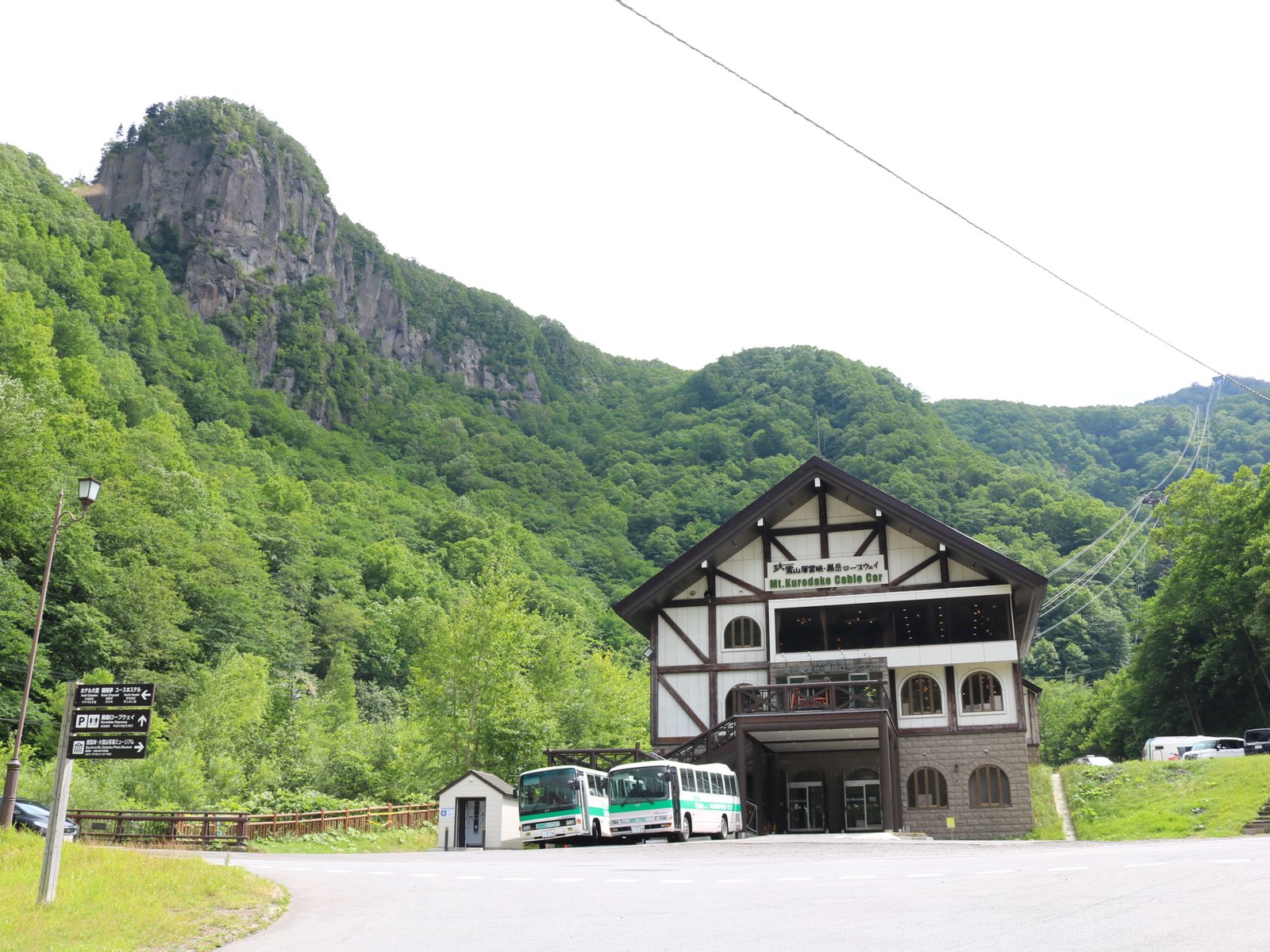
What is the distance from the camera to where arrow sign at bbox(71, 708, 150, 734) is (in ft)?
42.0

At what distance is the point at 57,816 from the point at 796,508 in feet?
85.2

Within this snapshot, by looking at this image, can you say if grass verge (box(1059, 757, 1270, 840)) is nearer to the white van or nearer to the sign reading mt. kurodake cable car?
the sign reading mt. kurodake cable car

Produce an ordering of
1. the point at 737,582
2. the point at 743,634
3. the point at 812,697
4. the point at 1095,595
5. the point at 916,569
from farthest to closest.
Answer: the point at 1095,595 < the point at 737,582 < the point at 743,634 < the point at 916,569 < the point at 812,697

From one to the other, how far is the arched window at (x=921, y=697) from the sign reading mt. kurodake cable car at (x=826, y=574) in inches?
123

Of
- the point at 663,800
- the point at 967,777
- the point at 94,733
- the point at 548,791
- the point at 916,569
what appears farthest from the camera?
the point at 916,569

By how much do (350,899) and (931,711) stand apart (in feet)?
74.8

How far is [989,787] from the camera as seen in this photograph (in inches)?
1280

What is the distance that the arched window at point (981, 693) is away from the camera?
33.2 metres

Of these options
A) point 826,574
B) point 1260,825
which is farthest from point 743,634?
point 1260,825

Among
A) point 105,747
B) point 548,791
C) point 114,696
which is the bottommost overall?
point 548,791

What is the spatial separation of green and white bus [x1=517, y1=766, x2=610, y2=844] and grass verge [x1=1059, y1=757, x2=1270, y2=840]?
1339cm

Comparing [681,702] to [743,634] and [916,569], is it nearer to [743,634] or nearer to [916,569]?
[743,634]

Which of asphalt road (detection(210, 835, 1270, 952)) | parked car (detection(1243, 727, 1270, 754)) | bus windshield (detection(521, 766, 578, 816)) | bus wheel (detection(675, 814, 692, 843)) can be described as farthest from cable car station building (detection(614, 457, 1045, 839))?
parked car (detection(1243, 727, 1270, 754))

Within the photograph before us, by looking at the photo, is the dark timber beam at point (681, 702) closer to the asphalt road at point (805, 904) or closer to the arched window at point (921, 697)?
the arched window at point (921, 697)
